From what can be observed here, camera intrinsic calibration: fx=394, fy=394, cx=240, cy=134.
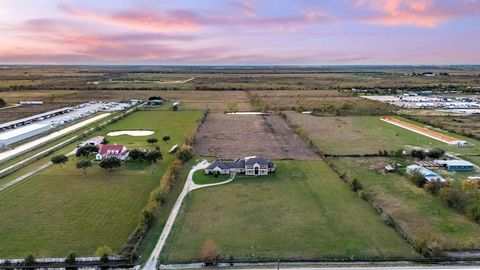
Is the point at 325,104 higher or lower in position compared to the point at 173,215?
higher

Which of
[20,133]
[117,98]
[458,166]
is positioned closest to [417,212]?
[458,166]

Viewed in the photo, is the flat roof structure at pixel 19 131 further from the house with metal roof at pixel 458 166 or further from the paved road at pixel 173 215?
the house with metal roof at pixel 458 166

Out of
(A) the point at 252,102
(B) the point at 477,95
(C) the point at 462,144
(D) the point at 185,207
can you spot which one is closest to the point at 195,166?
(D) the point at 185,207

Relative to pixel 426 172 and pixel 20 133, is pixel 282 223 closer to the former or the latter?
pixel 426 172

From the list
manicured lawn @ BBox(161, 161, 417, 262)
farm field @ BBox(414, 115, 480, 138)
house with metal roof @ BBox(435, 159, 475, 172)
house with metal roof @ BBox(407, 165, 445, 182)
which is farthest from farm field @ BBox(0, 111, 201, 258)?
farm field @ BBox(414, 115, 480, 138)

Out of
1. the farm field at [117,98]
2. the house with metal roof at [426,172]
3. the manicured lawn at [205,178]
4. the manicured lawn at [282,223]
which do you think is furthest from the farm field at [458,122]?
the manicured lawn at [205,178]

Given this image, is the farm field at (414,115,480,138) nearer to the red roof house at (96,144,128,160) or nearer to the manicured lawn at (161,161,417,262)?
the manicured lawn at (161,161,417,262)

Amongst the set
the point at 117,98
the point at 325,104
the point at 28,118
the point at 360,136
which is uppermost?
the point at 117,98
